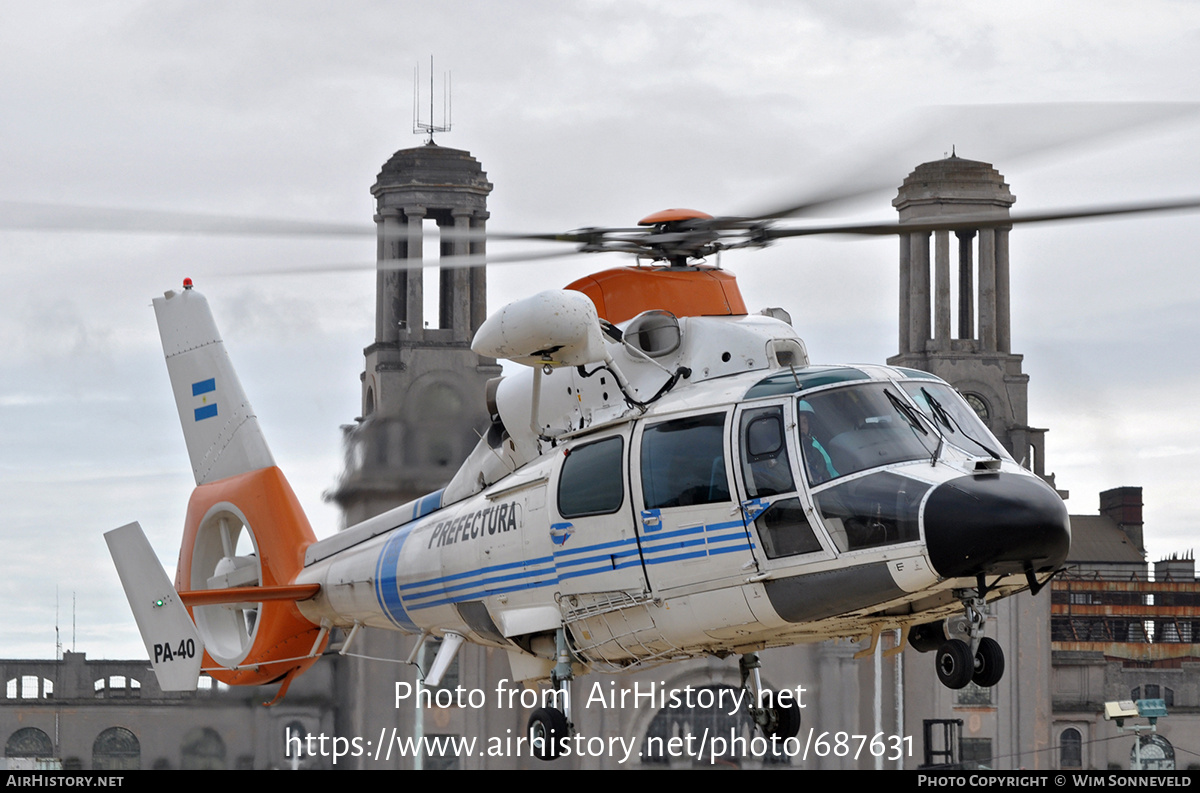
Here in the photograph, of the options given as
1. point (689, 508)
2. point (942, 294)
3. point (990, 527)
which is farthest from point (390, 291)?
point (990, 527)

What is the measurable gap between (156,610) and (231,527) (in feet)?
8.91

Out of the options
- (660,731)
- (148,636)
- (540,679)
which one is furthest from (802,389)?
(660,731)

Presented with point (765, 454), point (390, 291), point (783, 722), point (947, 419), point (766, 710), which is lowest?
point (783, 722)

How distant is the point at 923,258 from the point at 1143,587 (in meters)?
23.1

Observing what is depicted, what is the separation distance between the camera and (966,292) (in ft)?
204

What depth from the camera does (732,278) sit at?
17094 millimetres

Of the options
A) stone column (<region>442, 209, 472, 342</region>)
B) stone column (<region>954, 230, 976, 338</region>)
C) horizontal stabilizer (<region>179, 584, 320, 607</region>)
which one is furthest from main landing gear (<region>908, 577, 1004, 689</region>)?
stone column (<region>954, 230, 976, 338</region>)

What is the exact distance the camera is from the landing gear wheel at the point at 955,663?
14.0 meters

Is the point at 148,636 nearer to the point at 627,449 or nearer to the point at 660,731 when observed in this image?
the point at 627,449

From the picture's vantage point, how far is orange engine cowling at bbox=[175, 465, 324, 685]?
20.8 meters

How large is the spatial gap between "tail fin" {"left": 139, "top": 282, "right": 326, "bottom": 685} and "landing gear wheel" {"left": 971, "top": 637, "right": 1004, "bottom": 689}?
911cm

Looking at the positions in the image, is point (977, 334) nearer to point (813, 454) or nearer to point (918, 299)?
point (918, 299)

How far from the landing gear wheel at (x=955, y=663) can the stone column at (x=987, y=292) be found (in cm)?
4823
